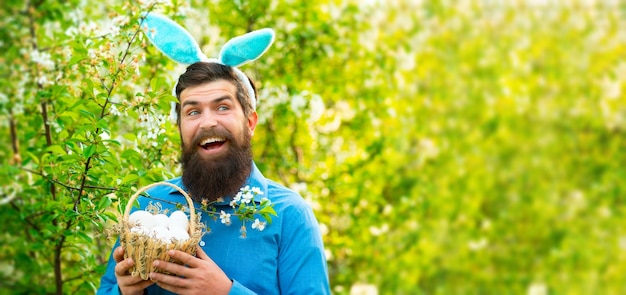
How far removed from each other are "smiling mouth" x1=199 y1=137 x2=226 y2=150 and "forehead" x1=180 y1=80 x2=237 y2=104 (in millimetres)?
118

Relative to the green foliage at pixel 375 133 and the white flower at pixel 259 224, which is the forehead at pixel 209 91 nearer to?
the green foliage at pixel 375 133

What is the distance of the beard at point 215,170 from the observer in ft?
7.29

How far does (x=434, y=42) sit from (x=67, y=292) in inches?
218

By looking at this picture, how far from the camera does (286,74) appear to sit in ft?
14.8

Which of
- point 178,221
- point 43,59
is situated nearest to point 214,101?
point 178,221

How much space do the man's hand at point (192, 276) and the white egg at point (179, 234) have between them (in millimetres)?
36

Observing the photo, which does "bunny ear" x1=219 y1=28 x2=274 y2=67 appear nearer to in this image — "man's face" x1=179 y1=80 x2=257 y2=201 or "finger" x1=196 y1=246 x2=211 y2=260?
"man's face" x1=179 y1=80 x2=257 y2=201

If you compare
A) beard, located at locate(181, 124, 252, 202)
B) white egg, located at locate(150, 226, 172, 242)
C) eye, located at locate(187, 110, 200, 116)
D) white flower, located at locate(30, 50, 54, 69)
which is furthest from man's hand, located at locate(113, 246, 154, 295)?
white flower, located at locate(30, 50, 54, 69)

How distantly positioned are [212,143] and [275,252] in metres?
0.37

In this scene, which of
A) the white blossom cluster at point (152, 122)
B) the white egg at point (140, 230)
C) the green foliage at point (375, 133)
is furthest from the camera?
the green foliage at point (375, 133)

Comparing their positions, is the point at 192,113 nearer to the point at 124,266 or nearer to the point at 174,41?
the point at 174,41

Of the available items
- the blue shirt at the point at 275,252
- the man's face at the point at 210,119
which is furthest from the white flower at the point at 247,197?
the man's face at the point at 210,119

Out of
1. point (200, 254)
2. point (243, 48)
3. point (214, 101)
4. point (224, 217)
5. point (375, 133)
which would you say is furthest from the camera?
point (375, 133)

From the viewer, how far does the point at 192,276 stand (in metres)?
1.92
